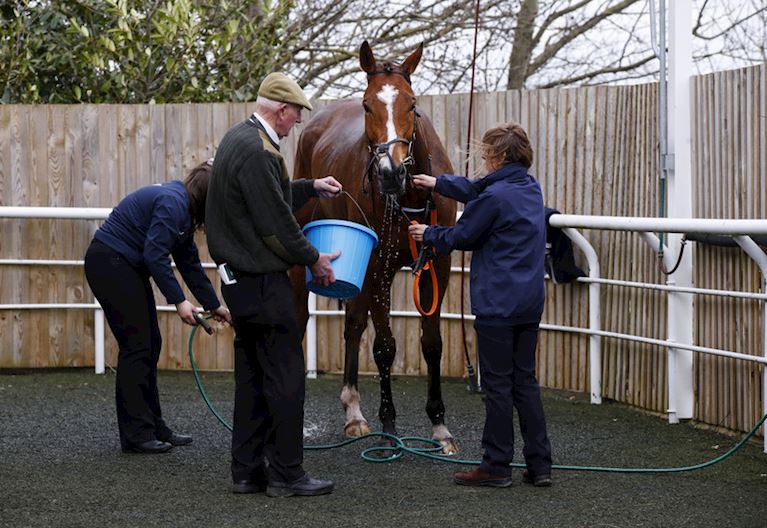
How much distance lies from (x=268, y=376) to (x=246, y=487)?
0.59 m

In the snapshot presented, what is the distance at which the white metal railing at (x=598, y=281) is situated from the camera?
6.47 metres

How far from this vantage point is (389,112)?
6641 millimetres

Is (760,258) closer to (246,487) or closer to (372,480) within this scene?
(372,480)

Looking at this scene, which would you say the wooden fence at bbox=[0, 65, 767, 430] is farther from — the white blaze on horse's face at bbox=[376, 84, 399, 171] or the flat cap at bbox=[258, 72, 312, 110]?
the flat cap at bbox=[258, 72, 312, 110]

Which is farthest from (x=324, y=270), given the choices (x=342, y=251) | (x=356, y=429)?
(x=356, y=429)

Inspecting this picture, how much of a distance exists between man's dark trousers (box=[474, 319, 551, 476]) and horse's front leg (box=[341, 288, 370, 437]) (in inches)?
59.6

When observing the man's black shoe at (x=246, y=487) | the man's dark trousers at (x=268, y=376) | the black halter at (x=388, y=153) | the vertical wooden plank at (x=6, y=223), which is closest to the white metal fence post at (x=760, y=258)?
the black halter at (x=388, y=153)

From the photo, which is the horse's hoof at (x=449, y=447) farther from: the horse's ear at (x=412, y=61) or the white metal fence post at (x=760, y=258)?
the horse's ear at (x=412, y=61)

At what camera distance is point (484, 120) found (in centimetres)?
948

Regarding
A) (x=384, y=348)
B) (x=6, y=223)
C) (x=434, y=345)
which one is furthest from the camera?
(x=6, y=223)

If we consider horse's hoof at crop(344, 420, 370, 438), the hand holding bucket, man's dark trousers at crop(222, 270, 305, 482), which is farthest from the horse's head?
horse's hoof at crop(344, 420, 370, 438)

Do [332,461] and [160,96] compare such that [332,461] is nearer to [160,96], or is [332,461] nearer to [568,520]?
[568,520]

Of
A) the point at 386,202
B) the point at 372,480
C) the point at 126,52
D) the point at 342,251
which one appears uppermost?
the point at 126,52

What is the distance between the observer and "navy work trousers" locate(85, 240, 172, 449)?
6.94m
